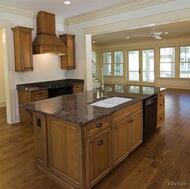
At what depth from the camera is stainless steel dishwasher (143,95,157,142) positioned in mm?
3225

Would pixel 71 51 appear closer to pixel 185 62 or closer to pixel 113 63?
pixel 185 62

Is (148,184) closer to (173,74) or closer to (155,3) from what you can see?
(155,3)

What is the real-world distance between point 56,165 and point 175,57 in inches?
390

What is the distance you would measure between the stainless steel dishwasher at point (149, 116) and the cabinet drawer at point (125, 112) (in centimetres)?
23

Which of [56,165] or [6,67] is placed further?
[6,67]

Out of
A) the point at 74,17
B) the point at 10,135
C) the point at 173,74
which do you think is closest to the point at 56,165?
the point at 10,135

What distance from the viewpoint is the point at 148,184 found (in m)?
2.26

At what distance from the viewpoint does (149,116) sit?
338 cm

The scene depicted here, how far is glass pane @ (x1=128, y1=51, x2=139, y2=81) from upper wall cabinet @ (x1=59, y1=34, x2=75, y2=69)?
6952 mm

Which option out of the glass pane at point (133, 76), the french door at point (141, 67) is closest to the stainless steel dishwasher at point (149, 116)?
the french door at point (141, 67)

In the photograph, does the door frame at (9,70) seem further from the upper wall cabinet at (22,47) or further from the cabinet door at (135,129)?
the cabinet door at (135,129)

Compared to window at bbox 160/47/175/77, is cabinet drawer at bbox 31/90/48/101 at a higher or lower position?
lower

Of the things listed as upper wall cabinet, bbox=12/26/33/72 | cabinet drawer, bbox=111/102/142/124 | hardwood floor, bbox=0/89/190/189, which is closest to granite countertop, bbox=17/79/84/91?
upper wall cabinet, bbox=12/26/33/72

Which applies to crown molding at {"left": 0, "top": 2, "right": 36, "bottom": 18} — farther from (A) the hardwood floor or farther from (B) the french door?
(B) the french door
